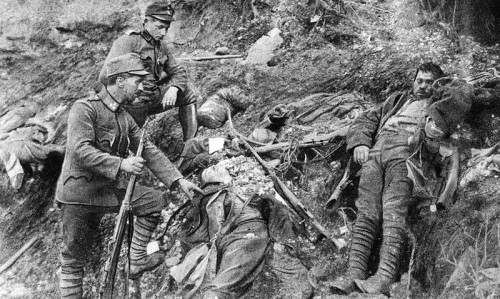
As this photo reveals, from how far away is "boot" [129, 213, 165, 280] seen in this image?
643 centimetres

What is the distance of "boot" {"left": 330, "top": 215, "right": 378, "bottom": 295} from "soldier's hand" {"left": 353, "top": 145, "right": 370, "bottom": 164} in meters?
0.50

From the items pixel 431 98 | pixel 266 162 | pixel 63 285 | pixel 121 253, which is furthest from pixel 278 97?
pixel 63 285

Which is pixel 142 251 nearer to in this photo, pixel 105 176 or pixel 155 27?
pixel 105 176

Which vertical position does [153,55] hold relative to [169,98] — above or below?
above

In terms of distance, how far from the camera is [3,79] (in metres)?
7.79

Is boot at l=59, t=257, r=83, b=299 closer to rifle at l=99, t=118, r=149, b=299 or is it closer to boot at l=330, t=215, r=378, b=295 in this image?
rifle at l=99, t=118, r=149, b=299

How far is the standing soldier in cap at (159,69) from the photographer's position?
681 centimetres

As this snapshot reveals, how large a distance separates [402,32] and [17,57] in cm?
380

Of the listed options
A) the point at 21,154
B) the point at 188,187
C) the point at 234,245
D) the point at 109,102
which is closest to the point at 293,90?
the point at 188,187

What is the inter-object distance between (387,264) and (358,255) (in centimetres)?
24

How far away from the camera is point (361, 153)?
6.38m

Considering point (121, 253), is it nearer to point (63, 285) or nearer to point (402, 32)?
point (63, 285)

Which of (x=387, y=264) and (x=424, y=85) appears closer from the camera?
(x=387, y=264)

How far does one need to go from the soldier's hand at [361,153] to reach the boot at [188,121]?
153 centimetres
